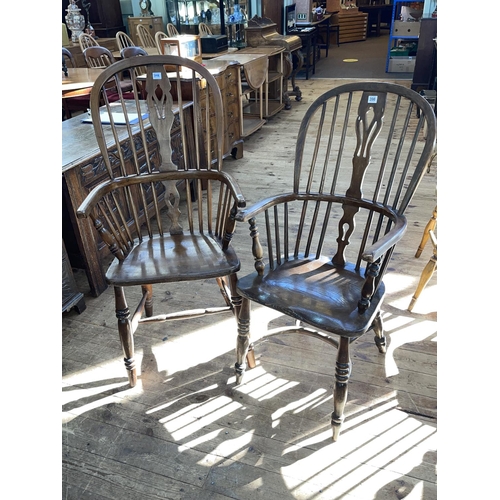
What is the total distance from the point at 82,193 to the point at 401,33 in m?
6.35

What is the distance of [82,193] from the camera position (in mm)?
1942

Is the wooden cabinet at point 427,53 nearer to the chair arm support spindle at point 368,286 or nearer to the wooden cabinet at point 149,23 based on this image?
the wooden cabinet at point 149,23

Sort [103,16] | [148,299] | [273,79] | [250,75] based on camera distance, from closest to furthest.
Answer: [148,299]
[250,75]
[273,79]
[103,16]

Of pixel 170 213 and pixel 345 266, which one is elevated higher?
pixel 170 213

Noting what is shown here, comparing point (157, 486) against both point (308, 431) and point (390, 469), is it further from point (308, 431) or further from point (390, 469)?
point (390, 469)

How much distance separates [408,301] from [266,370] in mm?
813

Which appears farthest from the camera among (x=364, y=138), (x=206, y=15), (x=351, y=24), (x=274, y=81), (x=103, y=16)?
(x=351, y=24)

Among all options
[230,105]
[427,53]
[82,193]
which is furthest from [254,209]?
[427,53]

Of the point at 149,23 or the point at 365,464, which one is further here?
the point at 149,23

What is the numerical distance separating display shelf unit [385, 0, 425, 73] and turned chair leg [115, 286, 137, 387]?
6614 millimetres

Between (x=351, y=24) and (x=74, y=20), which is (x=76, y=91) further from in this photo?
(x=351, y=24)

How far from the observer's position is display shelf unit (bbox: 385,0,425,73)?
637 cm

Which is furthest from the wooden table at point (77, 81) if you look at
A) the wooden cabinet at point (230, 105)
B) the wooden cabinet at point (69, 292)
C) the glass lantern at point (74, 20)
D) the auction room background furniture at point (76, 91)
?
the glass lantern at point (74, 20)
